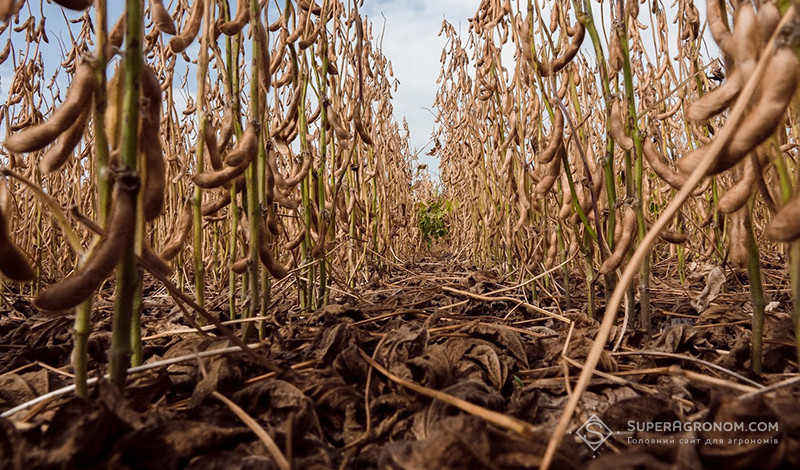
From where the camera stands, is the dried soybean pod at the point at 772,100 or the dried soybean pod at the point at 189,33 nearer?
the dried soybean pod at the point at 772,100

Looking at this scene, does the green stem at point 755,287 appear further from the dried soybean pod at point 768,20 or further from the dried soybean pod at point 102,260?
the dried soybean pod at point 102,260

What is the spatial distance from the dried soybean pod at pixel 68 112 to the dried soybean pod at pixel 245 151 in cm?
29

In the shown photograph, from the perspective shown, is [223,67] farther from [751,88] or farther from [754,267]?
[754,267]

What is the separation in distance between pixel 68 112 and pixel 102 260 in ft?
0.64

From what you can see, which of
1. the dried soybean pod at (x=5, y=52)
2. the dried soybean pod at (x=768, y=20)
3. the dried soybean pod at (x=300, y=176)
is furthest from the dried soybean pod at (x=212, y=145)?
the dried soybean pod at (x=5, y=52)

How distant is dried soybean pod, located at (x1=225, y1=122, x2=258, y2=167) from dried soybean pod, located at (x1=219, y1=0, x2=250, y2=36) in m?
0.23

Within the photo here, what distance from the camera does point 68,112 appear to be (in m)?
0.59

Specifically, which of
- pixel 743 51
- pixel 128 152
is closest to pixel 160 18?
pixel 128 152

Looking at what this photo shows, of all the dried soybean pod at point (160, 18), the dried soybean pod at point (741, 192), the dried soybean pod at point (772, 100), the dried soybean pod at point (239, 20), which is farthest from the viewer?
the dried soybean pod at point (239, 20)

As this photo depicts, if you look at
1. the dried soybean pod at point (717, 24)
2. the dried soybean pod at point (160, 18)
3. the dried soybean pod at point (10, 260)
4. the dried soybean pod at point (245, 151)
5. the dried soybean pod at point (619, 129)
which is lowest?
the dried soybean pod at point (10, 260)

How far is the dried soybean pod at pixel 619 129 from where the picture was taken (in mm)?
1023

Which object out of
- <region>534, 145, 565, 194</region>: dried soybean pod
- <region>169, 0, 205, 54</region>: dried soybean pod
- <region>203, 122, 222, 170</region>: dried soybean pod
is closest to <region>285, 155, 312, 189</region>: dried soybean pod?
<region>203, 122, 222, 170</region>: dried soybean pod

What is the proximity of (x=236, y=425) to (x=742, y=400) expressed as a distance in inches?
24.4

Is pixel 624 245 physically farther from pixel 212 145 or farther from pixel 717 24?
pixel 212 145
